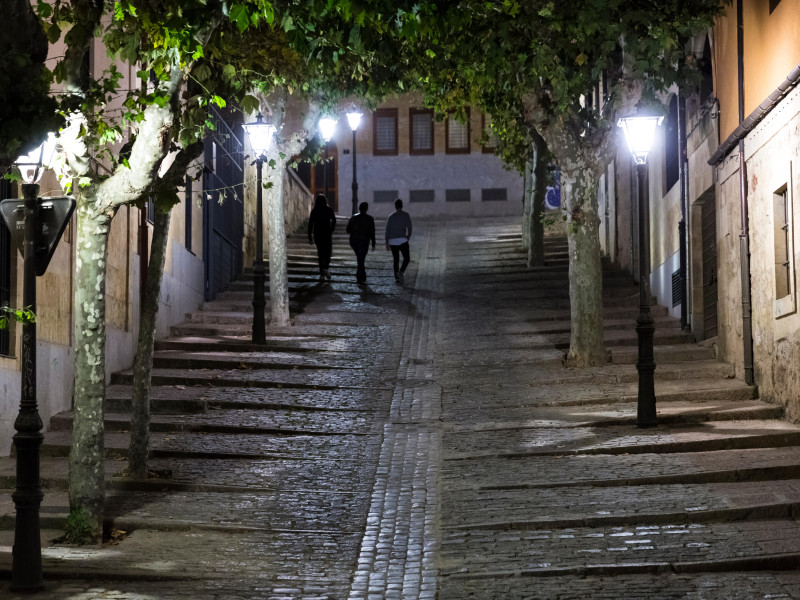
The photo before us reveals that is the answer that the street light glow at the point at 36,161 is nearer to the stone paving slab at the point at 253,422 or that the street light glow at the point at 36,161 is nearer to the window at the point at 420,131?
the stone paving slab at the point at 253,422

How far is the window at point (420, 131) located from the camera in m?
44.4

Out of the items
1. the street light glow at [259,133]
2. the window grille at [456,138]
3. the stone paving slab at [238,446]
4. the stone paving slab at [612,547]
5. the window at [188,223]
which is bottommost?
the stone paving slab at [612,547]

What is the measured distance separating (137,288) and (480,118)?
28.2 m

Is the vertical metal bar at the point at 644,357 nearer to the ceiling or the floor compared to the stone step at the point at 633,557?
nearer to the ceiling

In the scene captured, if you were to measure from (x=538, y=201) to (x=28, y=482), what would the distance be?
18.0m

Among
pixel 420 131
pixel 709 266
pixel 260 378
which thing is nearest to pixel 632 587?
pixel 260 378

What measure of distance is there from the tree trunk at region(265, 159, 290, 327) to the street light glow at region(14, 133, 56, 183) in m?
9.91

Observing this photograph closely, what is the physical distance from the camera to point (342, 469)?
12.0 m

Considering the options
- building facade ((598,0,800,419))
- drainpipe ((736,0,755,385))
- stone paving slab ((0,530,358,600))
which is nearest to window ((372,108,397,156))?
building facade ((598,0,800,419))

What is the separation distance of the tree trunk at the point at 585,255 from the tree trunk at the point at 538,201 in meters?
7.49

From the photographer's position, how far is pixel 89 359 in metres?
9.65

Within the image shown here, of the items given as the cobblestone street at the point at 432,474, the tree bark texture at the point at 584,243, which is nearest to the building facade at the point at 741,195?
the cobblestone street at the point at 432,474

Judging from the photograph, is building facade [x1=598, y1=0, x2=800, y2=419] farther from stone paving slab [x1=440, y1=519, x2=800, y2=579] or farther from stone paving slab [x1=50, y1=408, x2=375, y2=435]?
stone paving slab [x1=50, y1=408, x2=375, y2=435]

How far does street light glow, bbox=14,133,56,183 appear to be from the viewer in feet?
29.8
